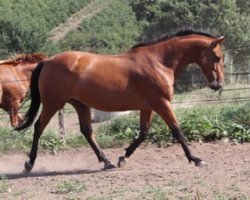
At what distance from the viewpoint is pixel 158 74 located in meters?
7.53

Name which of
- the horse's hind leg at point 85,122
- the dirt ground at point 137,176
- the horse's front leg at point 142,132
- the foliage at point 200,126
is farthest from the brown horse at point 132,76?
the foliage at point 200,126

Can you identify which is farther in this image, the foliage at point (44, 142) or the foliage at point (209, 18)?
the foliage at point (209, 18)

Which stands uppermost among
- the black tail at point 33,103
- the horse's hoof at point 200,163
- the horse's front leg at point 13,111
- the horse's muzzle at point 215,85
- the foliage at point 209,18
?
the horse's muzzle at point 215,85

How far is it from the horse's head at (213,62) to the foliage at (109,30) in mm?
35971

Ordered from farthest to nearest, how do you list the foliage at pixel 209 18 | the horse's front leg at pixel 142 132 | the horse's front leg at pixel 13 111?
the foliage at pixel 209 18
the horse's front leg at pixel 13 111
the horse's front leg at pixel 142 132

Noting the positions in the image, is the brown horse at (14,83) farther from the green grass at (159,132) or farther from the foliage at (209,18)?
the foliage at (209,18)

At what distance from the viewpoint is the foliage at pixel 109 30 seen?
156 ft

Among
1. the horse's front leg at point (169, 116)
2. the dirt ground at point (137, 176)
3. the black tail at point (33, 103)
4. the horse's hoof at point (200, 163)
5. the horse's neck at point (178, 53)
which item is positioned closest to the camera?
the dirt ground at point (137, 176)

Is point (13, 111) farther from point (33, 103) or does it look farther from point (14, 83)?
point (33, 103)

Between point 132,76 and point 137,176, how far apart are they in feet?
4.60

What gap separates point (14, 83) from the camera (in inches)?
452

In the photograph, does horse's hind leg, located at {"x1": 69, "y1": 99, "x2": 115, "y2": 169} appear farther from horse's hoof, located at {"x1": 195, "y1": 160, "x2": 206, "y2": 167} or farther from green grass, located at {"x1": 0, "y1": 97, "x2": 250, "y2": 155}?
horse's hoof, located at {"x1": 195, "y1": 160, "x2": 206, "y2": 167}

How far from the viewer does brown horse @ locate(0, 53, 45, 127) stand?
11.5m

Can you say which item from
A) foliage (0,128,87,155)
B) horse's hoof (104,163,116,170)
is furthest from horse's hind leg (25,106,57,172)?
foliage (0,128,87,155)
